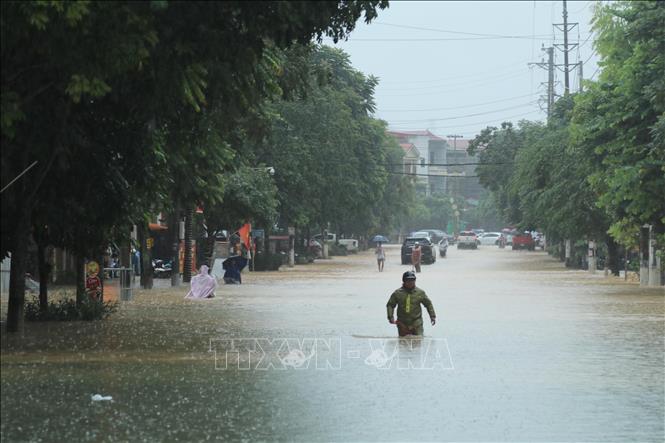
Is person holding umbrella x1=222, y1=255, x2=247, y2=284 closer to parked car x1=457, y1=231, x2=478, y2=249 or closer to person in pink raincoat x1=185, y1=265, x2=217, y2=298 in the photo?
person in pink raincoat x1=185, y1=265, x2=217, y2=298

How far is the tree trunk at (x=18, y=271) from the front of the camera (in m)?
21.8

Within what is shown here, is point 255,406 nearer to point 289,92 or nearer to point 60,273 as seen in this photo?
point 289,92

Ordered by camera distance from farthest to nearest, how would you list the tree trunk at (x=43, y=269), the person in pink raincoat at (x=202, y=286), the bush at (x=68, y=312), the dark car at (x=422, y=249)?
the dark car at (x=422, y=249) → the person in pink raincoat at (x=202, y=286) → the bush at (x=68, y=312) → the tree trunk at (x=43, y=269)

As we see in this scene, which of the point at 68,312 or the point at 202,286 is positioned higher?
the point at 202,286

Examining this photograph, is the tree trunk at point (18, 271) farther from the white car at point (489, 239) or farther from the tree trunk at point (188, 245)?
the white car at point (489, 239)

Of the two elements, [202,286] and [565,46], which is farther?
[565,46]

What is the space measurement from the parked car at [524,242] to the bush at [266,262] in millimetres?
61008

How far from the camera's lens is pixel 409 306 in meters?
21.3

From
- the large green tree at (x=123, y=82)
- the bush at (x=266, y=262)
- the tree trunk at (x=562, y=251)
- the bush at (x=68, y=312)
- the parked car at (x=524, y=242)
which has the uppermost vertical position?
the large green tree at (x=123, y=82)

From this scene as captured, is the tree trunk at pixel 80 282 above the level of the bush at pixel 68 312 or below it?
above

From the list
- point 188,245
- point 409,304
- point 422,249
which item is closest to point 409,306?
point 409,304

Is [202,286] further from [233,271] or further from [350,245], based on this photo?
[350,245]

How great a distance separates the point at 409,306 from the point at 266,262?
47193 millimetres

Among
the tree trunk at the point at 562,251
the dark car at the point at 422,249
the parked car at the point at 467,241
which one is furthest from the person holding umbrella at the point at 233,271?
the parked car at the point at 467,241
